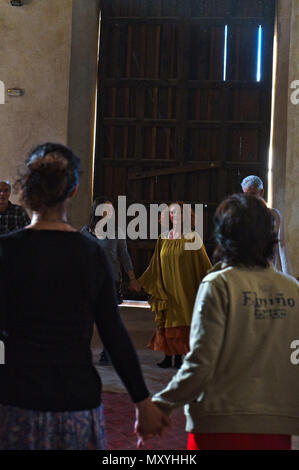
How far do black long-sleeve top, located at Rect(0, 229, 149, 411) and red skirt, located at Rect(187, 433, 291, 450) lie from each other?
0.47 meters

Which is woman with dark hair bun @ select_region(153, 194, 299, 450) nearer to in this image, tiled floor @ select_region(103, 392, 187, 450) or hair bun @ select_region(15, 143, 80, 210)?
hair bun @ select_region(15, 143, 80, 210)

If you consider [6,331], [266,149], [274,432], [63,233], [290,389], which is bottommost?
[274,432]

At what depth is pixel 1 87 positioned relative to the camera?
866 cm

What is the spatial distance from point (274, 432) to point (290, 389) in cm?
17

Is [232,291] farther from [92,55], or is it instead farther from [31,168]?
[92,55]

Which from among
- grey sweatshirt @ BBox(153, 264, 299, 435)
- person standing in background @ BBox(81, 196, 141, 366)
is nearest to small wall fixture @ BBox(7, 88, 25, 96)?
person standing in background @ BBox(81, 196, 141, 366)

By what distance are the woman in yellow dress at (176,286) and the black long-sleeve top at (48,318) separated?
178 inches

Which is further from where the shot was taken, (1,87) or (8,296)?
(1,87)

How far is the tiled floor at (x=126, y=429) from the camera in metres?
4.02

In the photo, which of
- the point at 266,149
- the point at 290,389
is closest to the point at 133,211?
the point at 266,149

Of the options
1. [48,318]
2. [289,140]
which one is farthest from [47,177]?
[289,140]

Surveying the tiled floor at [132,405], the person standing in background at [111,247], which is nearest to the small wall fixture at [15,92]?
A: the person standing in background at [111,247]

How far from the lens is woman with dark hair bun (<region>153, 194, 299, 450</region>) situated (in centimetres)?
219

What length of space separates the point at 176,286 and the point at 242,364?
435cm
